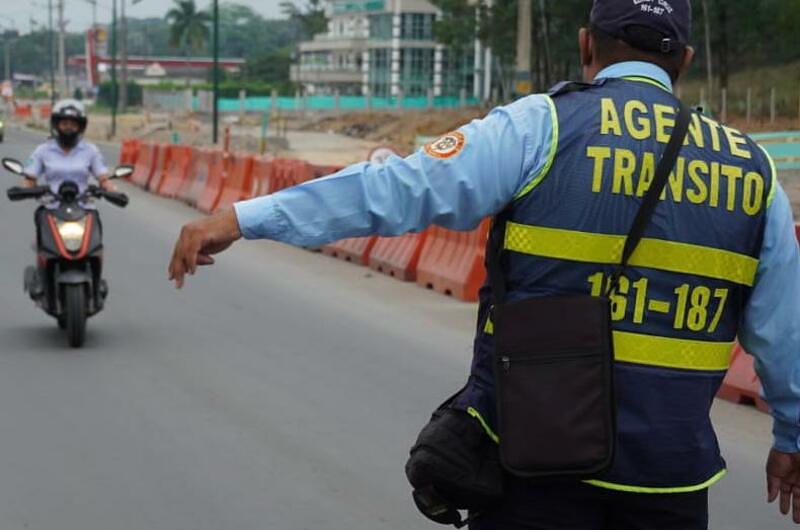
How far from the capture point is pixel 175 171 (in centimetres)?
2602

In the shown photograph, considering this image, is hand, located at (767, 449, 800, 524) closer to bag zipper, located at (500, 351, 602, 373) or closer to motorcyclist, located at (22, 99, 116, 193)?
bag zipper, located at (500, 351, 602, 373)

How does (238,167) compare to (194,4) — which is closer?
(238,167)

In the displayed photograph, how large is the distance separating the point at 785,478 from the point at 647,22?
1.18 m

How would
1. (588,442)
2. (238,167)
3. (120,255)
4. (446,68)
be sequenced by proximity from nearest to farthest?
(588,442)
(120,255)
(238,167)
(446,68)

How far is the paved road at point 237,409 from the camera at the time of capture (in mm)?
6133

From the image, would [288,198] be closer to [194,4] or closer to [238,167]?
[238,167]

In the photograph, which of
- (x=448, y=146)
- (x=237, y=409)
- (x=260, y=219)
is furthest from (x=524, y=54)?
(x=260, y=219)

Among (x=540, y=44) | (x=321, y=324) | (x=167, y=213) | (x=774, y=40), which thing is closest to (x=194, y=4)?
(x=540, y=44)

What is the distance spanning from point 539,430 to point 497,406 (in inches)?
4.1

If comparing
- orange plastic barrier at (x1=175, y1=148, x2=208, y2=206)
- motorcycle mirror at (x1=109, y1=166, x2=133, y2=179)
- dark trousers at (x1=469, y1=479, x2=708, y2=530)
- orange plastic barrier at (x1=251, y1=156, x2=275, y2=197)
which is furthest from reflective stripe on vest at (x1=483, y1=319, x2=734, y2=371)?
orange plastic barrier at (x1=175, y1=148, x2=208, y2=206)

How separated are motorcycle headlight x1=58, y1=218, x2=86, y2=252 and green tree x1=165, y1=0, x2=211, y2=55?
134582 millimetres

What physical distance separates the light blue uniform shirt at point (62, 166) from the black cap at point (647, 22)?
26.4 feet

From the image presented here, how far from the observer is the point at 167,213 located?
22172 mm

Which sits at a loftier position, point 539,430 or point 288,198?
point 288,198
